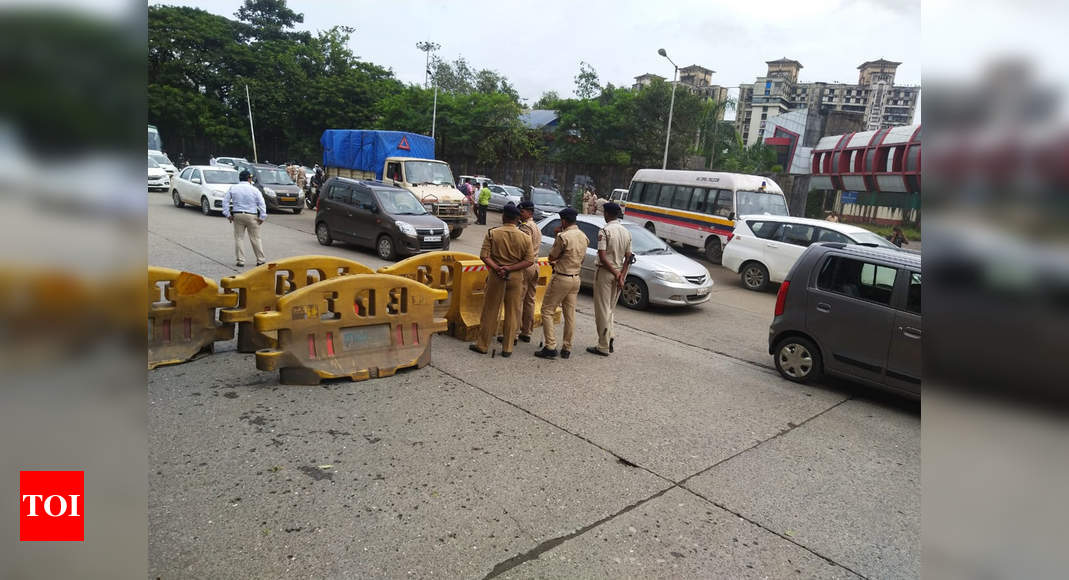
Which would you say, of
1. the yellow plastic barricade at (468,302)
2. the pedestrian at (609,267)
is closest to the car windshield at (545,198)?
the yellow plastic barricade at (468,302)

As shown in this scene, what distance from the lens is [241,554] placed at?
3.11m

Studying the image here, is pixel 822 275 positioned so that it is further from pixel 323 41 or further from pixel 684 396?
pixel 323 41

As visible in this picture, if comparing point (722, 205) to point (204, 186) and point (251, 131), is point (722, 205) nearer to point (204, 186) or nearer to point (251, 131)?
point (204, 186)

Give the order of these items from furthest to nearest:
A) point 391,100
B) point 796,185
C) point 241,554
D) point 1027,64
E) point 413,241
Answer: point 391,100, point 796,185, point 413,241, point 241,554, point 1027,64

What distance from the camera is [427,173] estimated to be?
1823 cm

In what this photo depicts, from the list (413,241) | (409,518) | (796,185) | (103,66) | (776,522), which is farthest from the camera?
(796,185)

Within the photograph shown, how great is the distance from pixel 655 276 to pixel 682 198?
7.56m

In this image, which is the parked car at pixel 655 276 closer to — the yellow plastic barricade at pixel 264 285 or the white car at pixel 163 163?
the yellow plastic barricade at pixel 264 285

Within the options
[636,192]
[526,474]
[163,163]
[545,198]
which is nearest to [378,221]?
[636,192]

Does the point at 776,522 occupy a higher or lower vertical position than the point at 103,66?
lower

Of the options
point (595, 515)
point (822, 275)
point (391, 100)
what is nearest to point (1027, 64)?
point (595, 515)

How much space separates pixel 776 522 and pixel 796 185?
22.9 metres

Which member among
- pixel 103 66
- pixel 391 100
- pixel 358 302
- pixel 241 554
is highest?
pixel 391 100

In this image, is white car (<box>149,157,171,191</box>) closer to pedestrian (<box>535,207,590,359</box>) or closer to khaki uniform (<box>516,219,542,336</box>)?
Result: khaki uniform (<box>516,219,542,336</box>)
